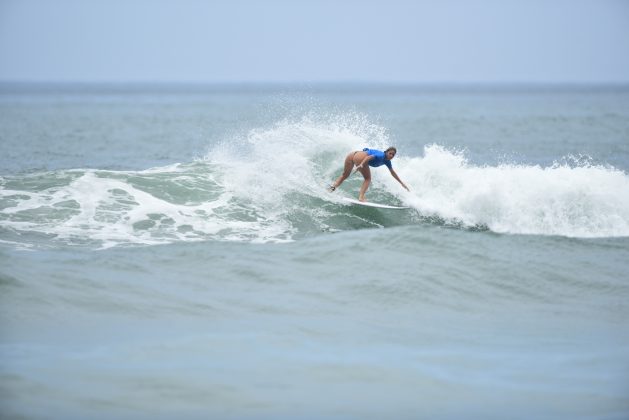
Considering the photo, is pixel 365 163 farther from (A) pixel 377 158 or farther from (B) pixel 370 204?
(B) pixel 370 204

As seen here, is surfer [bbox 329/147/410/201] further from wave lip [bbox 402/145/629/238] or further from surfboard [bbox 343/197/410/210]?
wave lip [bbox 402/145/629/238]

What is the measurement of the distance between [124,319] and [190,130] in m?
41.6

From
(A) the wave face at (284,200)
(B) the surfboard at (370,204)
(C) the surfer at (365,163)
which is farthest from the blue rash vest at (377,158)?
(A) the wave face at (284,200)

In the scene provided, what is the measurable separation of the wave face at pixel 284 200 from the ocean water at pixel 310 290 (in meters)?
0.06

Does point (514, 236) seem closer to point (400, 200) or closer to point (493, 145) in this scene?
point (400, 200)

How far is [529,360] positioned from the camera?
823 cm

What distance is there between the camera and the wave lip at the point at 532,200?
15422mm

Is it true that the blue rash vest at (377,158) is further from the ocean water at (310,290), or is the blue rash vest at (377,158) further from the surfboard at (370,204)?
the ocean water at (310,290)

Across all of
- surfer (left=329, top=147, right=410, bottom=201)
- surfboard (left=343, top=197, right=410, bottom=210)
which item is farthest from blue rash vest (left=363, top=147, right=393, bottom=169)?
surfboard (left=343, top=197, right=410, bottom=210)

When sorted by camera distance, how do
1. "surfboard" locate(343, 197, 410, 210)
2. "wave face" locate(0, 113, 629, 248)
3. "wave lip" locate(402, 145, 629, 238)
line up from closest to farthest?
"wave face" locate(0, 113, 629, 248) → "wave lip" locate(402, 145, 629, 238) → "surfboard" locate(343, 197, 410, 210)

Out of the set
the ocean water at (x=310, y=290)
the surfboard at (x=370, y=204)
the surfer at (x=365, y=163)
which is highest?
the surfer at (x=365, y=163)

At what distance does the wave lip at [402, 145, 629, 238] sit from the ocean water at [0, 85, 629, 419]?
5cm

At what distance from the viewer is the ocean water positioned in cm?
727

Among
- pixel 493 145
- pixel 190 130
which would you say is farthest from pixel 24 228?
pixel 190 130
